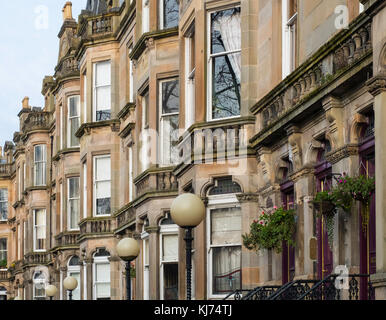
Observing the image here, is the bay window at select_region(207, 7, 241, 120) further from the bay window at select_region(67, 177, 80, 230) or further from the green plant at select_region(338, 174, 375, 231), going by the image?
the bay window at select_region(67, 177, 80, 230)

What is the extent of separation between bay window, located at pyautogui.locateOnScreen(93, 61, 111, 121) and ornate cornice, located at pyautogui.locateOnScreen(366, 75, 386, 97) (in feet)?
79.3

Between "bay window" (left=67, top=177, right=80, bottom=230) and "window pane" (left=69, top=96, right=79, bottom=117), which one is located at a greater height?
"window pane" (left=69, top=96, right=79, bottom=117)

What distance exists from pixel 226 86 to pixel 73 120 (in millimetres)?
21457

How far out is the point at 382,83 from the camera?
1523 cm

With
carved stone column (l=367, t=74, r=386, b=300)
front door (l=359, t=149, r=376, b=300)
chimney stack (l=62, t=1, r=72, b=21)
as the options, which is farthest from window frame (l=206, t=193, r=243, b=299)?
chimney stack (l=62, t=1, r=72, b=21)

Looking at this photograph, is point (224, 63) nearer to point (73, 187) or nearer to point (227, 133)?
point (227, 133)

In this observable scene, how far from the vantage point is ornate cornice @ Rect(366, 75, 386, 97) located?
599 inches

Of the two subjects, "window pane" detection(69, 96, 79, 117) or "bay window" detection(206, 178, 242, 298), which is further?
"window pane" detection(69, 96, 79, 117)

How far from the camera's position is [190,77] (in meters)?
26.8

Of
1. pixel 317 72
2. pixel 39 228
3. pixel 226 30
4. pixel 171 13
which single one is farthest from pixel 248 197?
pixel 39 228

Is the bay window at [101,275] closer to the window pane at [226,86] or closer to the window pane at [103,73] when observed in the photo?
the window pane at [103,73]

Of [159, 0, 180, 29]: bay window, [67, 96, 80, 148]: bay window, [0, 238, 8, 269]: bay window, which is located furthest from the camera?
[0, 238, 8, 269]: bay window
